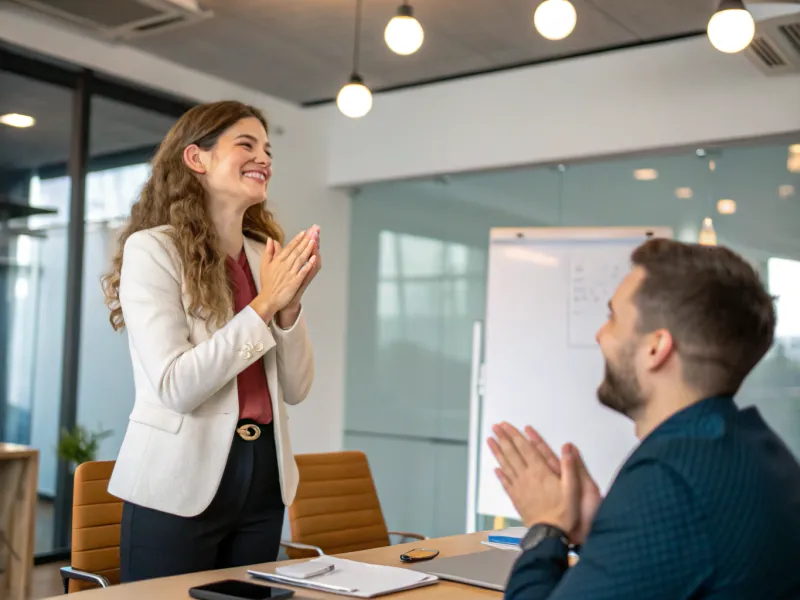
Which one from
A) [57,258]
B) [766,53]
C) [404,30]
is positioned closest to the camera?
[404,30]

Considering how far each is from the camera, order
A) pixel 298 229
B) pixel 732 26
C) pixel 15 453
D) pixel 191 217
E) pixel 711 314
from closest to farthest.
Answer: pixel 711 314, pixel 191 217, pixel 732 26, pixel 15 453, pixel 298 229

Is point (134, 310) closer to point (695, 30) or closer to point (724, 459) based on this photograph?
point (724, 459)

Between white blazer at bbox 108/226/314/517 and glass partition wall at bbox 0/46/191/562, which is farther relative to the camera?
glass partition wall at bbox 0/46/191/562

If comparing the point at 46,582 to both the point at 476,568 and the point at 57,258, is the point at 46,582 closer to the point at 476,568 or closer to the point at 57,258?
the point at 57,258

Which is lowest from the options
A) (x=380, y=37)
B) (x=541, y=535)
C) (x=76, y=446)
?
(x=76, y=446)

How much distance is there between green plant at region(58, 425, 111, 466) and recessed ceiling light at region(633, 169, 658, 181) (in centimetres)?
325

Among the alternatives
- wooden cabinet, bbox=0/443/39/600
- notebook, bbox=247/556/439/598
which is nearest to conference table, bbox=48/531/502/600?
notebook, bbox=247/556/439/598

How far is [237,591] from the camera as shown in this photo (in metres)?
1.47

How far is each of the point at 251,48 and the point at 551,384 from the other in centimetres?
249

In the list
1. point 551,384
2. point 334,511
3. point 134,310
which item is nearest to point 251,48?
point 551,384

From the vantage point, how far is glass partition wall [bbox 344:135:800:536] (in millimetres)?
4477

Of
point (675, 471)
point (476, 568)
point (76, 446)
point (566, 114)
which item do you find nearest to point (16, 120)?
point (76, 446)

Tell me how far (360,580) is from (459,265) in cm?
408

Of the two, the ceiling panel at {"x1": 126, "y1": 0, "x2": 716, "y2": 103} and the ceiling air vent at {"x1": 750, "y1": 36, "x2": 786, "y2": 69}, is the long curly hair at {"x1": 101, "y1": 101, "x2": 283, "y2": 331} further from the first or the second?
the ceiling air vent at {"x1": 750, "y1": 36, "x2": 786, "y2": 69}
